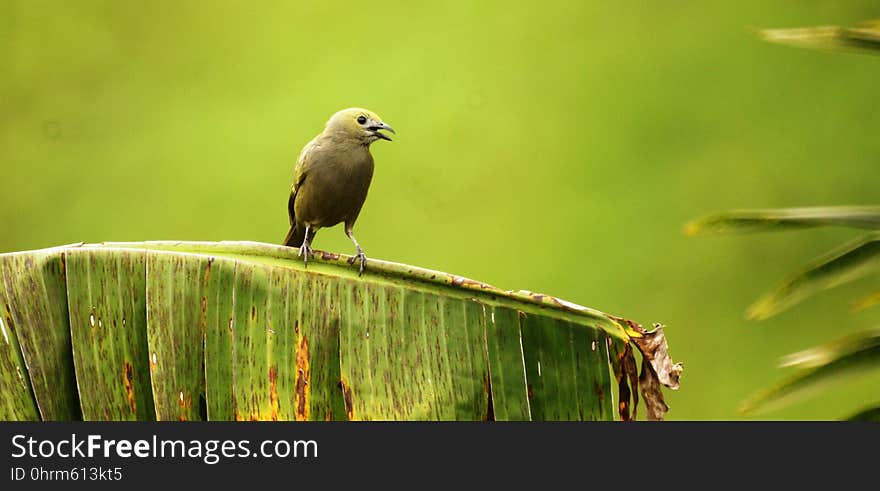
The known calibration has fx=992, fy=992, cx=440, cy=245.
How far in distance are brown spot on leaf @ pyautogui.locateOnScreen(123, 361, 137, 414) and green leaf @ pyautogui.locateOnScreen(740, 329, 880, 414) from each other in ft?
3.52

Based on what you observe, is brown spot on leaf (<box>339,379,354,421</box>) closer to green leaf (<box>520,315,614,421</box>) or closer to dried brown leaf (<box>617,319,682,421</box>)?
green leaf (<box>520,315,614,421</box>)

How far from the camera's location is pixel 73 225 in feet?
13.2

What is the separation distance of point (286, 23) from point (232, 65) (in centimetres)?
28

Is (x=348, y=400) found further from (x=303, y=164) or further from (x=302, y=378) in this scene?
(x=303, y=164)

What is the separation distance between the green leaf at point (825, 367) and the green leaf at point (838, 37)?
17.1 inches

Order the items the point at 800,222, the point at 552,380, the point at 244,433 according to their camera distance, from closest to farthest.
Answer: the point at 800,222 < the point at 244,433 < the point at 552,380

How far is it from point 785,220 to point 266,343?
0.91 m

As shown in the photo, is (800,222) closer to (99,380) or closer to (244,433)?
(244,433)

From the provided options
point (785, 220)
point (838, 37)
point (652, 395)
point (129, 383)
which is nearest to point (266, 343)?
point (129, 383)

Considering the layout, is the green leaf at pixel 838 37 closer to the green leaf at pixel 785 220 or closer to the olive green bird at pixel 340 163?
the green leaf at pixel 785 220

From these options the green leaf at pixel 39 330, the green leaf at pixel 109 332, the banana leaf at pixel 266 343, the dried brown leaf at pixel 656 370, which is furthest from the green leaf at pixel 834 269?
the green leaf at pixel 39 330

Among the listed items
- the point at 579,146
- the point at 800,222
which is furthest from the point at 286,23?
the point at 800,222

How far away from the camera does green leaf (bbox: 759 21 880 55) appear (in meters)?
1.50

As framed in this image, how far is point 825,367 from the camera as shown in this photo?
1.54 metres
